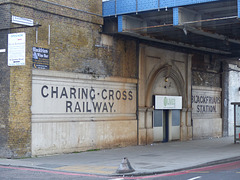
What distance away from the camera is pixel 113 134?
75.8 ft

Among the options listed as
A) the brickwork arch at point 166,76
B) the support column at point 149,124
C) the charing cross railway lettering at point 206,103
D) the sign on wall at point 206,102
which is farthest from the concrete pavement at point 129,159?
the charing cross railway lettering at point 206,103

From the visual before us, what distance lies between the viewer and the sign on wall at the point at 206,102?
31.2 m

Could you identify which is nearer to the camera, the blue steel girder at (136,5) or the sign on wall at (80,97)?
the sign on wall at (80,97)

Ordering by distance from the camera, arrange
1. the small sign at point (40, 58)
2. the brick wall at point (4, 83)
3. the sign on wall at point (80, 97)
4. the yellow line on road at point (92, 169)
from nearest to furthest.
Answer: the yellow line on road at point (92, 169) < the brick wall at point (4, 83) < the small sign at point (40, 58) < the sign on wall at point (80, 97)

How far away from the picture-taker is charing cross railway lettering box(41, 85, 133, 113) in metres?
19.9

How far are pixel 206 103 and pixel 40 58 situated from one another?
56.9 feet

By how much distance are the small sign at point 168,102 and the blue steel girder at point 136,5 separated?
712 cm


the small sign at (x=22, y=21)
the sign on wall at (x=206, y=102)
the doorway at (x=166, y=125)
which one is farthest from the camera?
the sign on wall at (x=206, y=102)

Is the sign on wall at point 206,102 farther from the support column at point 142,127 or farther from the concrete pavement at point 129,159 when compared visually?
the concrete pavement at point 129,159

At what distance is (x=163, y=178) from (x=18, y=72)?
329 inches

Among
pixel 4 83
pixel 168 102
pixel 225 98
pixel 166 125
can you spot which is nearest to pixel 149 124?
pixel 166 125

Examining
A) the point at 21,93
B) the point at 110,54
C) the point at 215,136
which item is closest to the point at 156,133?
the point at 110,54

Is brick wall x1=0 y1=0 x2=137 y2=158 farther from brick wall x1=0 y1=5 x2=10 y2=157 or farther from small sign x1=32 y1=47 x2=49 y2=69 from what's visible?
small sign x1=32 y1=47 x2=49 y2=69

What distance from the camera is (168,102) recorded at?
2770 centimetres
